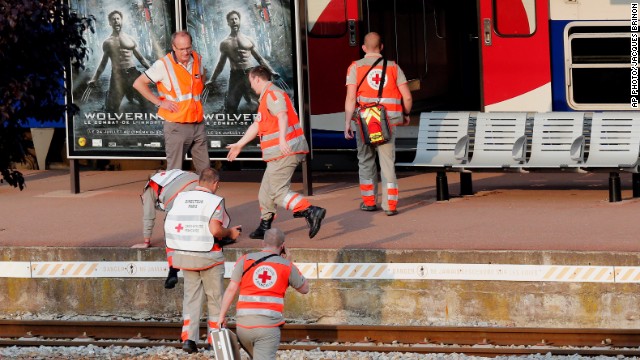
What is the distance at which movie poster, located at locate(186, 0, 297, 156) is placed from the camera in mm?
16047

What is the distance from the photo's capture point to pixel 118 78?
16.7 m

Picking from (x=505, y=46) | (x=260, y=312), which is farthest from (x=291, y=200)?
(x=505, y=46)

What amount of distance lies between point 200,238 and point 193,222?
0.44ft

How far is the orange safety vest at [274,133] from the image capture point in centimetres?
1312

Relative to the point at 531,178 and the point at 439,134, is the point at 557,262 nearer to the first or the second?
the point at 439,134

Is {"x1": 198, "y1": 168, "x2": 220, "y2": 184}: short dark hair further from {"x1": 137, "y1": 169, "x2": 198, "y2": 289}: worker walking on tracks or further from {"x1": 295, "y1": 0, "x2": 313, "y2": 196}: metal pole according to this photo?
{"x1": 295, "y1": 0, "x2": 313, "y2": 196}: metal pole

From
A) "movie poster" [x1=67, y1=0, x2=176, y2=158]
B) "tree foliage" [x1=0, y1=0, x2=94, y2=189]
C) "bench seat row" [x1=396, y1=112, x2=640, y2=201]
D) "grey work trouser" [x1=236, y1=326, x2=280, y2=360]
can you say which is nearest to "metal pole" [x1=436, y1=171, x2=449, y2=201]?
"bench seat row" [x1=396, y1=112, x2=640, y2=201]

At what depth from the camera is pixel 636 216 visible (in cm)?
1405

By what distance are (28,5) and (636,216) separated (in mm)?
6581

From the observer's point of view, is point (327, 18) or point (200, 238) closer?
point (200, 238)

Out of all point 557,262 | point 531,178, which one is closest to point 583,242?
point 557,262

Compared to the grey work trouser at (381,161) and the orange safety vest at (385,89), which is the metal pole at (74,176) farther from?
the orange safety vest at (385,89)

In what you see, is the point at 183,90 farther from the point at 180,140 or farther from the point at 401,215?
the point at 401,215

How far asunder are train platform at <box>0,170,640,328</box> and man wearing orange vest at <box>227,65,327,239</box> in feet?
0.96
